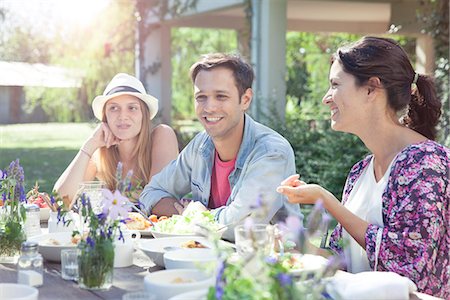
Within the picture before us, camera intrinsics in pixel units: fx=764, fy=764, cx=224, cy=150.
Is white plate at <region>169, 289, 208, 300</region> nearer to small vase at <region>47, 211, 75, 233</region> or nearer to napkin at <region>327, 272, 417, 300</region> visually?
napkin at <region>327, 272, 417, 300</region>

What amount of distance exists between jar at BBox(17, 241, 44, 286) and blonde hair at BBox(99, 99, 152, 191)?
187 centimetres

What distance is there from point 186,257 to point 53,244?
0.55 m

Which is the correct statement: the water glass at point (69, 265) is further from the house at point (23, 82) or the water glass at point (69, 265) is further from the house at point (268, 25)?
the house at point (23, 82)

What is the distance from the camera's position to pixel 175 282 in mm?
1940

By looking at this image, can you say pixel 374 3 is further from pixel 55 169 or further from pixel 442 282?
pixel 442 282

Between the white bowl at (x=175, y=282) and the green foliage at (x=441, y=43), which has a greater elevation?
the green foliage at (x=441, y=43)

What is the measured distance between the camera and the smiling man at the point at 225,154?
3131 mm

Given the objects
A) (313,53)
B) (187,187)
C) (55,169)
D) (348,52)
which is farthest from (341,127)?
(313,53)

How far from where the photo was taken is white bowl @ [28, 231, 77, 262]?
2.47 meters

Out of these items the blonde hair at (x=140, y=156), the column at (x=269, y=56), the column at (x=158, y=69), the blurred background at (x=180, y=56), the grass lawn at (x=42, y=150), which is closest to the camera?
the blonde hair at (x=140, y=156)

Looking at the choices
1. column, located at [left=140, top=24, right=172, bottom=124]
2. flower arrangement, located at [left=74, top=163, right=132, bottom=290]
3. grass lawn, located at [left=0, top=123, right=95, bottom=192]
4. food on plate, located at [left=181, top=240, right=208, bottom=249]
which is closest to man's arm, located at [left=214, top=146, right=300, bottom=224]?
food on plate, located at [left=181, top=240, right=208, bottom=249]

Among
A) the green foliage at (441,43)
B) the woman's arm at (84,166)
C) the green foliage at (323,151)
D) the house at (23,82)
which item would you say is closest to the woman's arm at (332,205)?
the woman's arm at (84,166)

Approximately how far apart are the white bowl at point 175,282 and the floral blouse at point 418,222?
77 centimetres

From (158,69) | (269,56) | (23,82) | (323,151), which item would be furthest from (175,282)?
(23,82)
